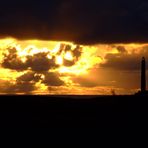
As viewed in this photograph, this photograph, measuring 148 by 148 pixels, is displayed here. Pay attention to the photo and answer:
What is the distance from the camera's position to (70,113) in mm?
27078

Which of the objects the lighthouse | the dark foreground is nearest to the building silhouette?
the lighthouse

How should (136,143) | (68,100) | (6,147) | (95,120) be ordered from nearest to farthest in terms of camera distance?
1. (6,147)
2. (136,143)
3. (95,120)
4. (68,100)

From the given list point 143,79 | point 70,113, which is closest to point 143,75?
point 143,79

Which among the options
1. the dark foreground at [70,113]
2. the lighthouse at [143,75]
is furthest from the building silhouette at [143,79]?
the dark foreground at [70,113]

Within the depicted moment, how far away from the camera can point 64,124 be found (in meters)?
25.5

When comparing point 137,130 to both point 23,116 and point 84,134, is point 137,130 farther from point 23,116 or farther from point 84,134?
point 23,116

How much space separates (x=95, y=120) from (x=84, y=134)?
1832 mm

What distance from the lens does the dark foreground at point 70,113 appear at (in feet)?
83.8

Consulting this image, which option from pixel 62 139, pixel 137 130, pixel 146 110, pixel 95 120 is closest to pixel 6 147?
pixel 62 139

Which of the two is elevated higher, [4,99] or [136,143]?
[4,99]

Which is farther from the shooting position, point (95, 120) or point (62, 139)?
point (95, 120)

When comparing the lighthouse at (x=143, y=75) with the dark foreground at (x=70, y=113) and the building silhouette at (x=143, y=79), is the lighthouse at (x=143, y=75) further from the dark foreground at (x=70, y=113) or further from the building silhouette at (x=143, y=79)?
the dark foreground at (x=70, y=113)

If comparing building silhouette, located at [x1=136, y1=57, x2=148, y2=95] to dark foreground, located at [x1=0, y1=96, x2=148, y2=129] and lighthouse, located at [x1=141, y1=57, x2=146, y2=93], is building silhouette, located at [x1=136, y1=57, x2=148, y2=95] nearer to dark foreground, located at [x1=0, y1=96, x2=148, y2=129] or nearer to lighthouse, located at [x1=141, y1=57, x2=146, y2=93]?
lighthouse, located at [x1=141, y1=57, x2=146, y2=93]

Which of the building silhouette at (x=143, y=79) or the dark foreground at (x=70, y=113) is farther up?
the building silhouette at (x=143, y=79)
